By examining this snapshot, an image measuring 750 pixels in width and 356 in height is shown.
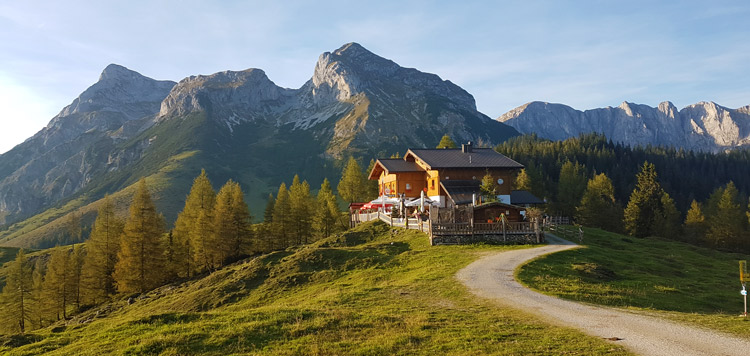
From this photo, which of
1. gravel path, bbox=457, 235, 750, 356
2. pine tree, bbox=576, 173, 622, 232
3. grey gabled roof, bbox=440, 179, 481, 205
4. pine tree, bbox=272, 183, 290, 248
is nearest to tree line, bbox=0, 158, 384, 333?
pine tree, bbox=272, 183, 290, 248

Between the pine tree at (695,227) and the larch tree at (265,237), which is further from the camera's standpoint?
the pine tree at (695,227)

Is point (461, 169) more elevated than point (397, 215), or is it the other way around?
point (461, 169)

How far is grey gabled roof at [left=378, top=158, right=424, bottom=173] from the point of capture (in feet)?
210

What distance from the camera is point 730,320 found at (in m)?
16.0

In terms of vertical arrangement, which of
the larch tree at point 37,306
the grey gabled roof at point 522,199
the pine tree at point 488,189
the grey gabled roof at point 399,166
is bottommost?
the larch tree at point 37,306

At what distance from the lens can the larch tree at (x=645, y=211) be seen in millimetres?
71500

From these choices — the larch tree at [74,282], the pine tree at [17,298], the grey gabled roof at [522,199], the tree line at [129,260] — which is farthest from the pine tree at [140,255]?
the grey gabled roof at [522,199]

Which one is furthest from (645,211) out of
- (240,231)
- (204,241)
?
(204,241)

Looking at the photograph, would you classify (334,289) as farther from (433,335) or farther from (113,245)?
(113,245)

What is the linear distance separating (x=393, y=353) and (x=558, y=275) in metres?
16.9

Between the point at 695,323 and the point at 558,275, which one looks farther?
the point at 558,275

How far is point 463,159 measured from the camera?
205 feet

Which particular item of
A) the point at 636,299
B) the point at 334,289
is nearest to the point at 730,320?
the point at 636,299

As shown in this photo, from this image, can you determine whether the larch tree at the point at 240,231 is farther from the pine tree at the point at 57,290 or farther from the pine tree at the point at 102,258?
the pine tree at the point at 57,290
